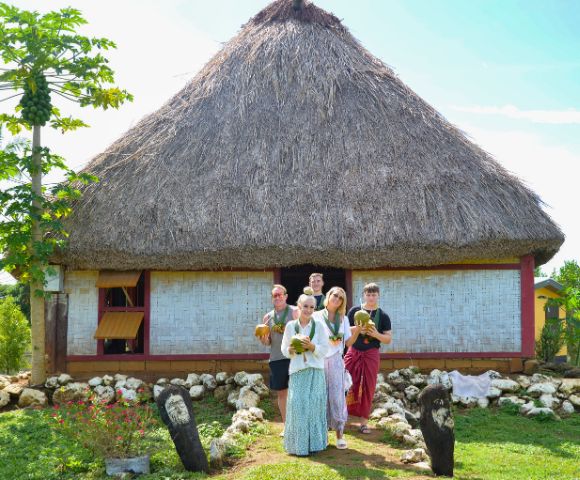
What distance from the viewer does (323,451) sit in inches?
255

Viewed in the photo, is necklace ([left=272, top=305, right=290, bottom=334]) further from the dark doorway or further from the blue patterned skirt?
the dark doorway

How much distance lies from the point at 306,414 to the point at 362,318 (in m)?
1.26

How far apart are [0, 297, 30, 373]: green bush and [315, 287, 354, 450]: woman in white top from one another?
9.12m

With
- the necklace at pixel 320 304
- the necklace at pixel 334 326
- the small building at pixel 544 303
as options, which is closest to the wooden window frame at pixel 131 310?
the necklace at pixel 320 304

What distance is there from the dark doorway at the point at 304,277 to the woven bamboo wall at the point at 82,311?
365cm

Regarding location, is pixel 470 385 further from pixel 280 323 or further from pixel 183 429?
pixel 183 429

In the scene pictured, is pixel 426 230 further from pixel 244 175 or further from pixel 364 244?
pixel 244 175

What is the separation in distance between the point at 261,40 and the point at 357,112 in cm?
287

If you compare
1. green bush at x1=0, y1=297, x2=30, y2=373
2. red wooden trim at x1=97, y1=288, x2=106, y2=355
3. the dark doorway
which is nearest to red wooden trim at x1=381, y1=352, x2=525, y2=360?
the dark doorway

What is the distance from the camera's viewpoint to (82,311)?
1066cm

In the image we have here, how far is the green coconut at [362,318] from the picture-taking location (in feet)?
23.2

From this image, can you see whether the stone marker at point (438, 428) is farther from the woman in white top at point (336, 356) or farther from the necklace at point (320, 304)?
the necklace at point (320, 304)

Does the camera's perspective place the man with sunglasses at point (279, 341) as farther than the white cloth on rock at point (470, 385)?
No

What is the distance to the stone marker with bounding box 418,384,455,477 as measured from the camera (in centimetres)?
603
